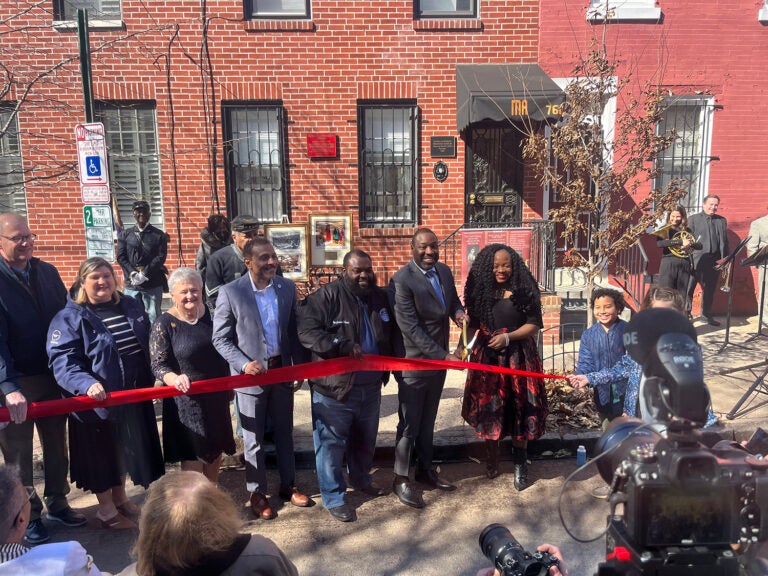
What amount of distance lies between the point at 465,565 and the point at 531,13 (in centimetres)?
826

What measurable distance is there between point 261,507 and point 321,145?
620cm

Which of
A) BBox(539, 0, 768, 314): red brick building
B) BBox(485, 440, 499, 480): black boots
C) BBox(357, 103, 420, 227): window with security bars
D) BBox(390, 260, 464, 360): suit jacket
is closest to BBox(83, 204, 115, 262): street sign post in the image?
BBox(390, 260, 464, 360): suit jacket

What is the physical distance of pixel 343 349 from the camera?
14.9 ft

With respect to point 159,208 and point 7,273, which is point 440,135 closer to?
point 159,208

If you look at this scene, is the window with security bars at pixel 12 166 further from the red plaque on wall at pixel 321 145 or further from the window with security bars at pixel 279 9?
the red plaque on wall at pixel 321 145

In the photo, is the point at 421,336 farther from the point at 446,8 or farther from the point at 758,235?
the point at 446,8

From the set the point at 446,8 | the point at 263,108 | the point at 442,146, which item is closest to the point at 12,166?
the point at 263,108

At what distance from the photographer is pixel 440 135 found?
961 centimetres

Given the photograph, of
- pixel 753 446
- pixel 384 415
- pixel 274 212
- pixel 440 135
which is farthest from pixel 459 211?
pixel 753 446

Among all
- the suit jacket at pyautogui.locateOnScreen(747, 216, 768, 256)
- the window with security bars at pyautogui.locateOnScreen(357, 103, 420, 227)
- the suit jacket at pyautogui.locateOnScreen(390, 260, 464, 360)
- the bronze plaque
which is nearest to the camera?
the suit jacket at pyautogui.locateOnScreen(390, 260, 464, 360)

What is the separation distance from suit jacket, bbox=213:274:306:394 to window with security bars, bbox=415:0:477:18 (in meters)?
6.53

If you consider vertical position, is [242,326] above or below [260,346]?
above

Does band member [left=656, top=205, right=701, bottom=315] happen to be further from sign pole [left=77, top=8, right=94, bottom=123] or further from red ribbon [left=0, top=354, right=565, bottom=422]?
sign pole [left=77, top=8, right=94, bottom=123]

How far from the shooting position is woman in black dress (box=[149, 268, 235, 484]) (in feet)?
14.1
